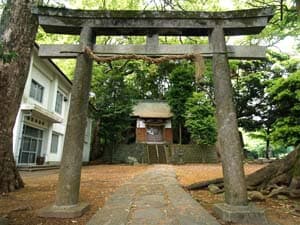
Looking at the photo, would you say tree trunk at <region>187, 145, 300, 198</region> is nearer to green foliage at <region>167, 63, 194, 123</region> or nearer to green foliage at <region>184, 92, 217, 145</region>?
green foliage at <region>184, 92, 217, 145</region>

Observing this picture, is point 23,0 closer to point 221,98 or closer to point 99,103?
point 221,98

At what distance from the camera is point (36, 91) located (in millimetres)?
14742

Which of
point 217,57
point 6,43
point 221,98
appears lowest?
point 221,98

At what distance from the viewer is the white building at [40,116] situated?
42.2ft

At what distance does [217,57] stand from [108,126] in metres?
17.1

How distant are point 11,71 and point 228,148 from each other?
5227 millimetres

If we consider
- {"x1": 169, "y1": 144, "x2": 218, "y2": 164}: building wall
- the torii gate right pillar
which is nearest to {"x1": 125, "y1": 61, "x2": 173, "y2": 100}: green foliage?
{"x1": 169, "y1": 144, "x2": 218, "y2": 164}: building wall

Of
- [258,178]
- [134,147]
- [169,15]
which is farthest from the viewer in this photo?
[134,147]

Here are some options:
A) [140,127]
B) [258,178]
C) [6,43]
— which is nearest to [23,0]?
[6,43]

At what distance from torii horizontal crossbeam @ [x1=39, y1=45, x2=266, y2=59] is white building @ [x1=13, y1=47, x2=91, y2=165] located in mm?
8724

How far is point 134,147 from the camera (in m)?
23.6

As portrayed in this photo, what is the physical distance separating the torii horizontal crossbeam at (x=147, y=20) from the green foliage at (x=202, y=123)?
1722 cm

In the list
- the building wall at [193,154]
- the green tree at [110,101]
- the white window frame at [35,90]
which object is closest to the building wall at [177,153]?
the building wall at [193,154]

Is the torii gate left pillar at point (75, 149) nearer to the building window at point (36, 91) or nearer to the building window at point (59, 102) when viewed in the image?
the building window at point (36, 91)
